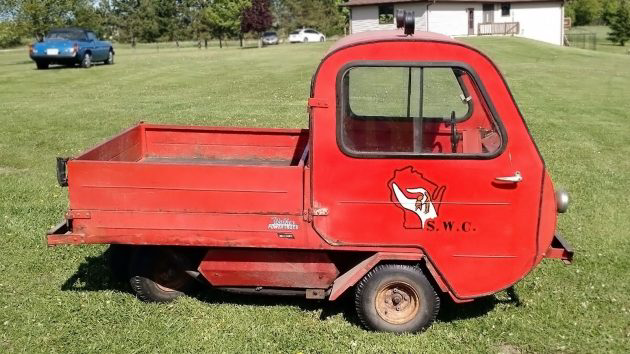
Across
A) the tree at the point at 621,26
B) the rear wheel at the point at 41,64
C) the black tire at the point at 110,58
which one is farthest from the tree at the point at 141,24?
the tree at the point at 621,26

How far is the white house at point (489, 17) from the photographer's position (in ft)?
160

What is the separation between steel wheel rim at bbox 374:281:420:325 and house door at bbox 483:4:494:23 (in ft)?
158

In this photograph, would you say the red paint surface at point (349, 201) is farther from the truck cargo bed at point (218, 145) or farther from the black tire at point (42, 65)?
the black tire at point (42, 65)

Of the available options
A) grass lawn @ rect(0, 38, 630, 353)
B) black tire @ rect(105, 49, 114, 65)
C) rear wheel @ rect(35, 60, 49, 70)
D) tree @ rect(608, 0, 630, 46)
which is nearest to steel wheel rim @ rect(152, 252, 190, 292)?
grass lawn @ rect(0, 38, 630, 353)

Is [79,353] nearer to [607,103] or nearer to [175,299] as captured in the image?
[175,299]

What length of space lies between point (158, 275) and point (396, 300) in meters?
1.95

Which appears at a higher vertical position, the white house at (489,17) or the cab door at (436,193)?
the white house at (489,17)

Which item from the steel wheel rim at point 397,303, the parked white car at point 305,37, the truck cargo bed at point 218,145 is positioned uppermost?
the parked white car at point 305,37

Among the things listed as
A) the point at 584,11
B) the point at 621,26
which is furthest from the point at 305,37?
the point at 584,11

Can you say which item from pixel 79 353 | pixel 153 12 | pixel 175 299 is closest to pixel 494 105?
pixel 175 299

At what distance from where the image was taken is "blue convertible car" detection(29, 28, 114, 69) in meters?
27.0

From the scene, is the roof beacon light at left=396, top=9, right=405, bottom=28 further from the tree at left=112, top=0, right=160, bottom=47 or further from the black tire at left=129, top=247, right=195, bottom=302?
the tree at left=112, top=0, right=160, bottom=47

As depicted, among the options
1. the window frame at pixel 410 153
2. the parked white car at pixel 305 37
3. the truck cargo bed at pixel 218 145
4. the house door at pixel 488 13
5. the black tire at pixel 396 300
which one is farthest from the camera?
the parked white car at pixel 305 37

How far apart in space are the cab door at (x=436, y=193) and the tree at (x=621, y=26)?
58.2m
